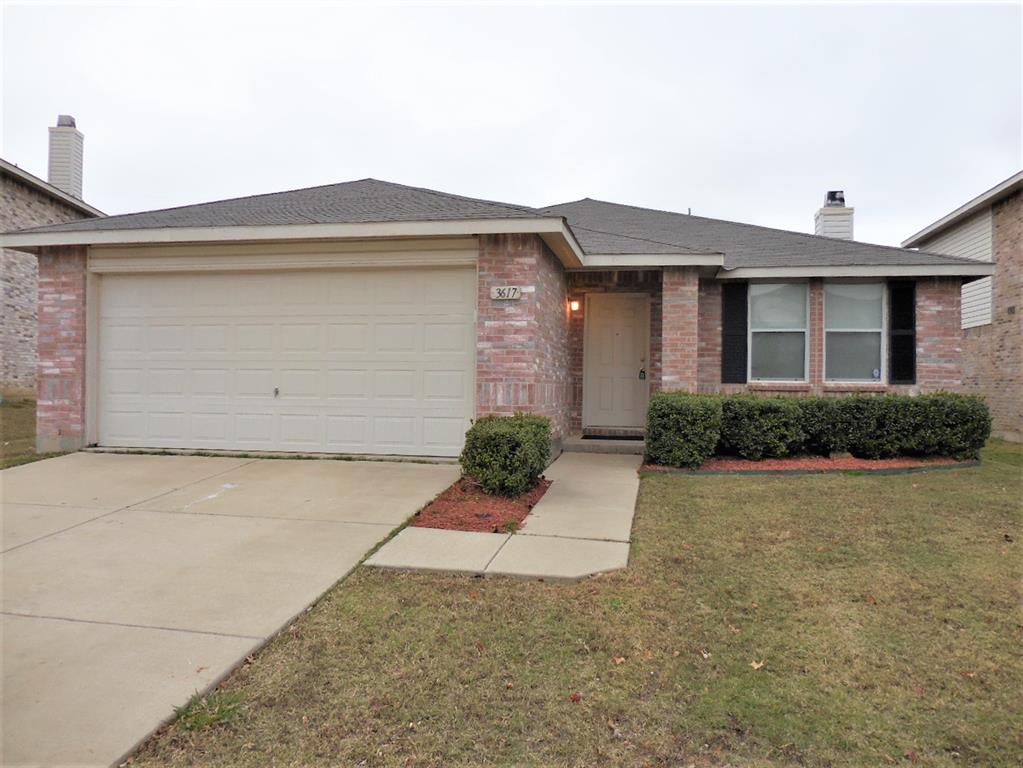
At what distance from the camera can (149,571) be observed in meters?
3.83

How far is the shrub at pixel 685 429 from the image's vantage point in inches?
290

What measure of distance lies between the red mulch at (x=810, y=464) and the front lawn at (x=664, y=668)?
290cm

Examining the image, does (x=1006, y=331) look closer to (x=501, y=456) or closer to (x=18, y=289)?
(x=501, y=456)

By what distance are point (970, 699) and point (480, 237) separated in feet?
20.1

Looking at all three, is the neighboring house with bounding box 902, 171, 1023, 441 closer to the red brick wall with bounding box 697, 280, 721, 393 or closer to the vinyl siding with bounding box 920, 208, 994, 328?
the vinyl siding with bounding box 920, 208, 994, 328

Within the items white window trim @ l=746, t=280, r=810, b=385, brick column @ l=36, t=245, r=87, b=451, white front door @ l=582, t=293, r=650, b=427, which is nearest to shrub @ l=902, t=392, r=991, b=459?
white window trim @ l=746, t=280, r=810, b=385

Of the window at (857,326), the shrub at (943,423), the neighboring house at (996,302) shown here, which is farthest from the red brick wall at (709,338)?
the neighboring house at (996,302)

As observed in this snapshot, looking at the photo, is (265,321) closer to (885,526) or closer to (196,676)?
(196,676)

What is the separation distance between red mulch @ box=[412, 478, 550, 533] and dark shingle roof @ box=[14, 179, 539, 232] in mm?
3235

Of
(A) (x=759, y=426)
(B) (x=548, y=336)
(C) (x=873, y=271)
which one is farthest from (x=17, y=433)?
(C) (x=873, y=271)

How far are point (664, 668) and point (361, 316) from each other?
6019 millimetres

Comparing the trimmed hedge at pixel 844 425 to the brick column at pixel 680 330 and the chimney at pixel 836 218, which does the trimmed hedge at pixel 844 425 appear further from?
the chimney at pixel 836 218

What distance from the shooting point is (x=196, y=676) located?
8.46 feet

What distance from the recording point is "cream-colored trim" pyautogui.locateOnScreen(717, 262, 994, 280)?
359 inches
